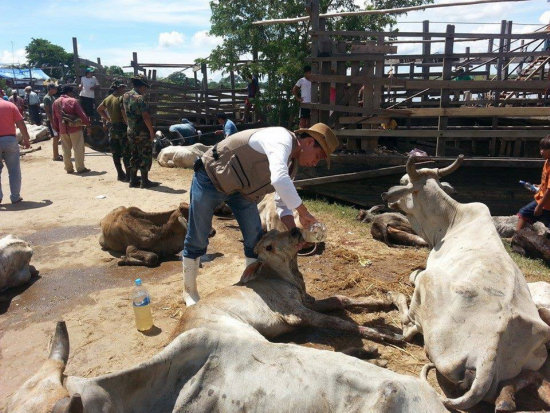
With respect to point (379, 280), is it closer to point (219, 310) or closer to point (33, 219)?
point (219, 310)

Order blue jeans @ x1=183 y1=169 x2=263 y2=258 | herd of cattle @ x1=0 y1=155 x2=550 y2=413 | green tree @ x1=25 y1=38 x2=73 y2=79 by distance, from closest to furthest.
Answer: herd of cattle @ x1=0 y1=155 x2=550 y2=413 → blue jeans @ x1=183 y1=169 x2=263 y2=258 → green tree @ x1=25 y1=38 x2=73 y2=79

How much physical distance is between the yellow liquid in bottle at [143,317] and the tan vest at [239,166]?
4.23 feet

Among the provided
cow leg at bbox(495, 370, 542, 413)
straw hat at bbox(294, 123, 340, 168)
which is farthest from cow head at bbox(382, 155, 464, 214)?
cow leg at bbox(495, 370, 542, 413)

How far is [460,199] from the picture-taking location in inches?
351

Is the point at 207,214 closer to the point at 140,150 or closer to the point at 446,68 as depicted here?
the point at 446,68

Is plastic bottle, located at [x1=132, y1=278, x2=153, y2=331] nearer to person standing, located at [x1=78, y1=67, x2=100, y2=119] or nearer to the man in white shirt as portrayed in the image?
the man in white shirt

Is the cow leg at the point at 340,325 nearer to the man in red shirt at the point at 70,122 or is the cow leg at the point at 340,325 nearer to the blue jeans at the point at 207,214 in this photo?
the blue jeans at the point at 207,214

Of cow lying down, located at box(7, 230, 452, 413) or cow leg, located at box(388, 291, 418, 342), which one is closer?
cow lying down, located at box(7, 230, 452, 413)

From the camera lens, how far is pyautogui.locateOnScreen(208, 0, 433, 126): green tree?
14438mm

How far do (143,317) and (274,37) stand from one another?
1315 cm

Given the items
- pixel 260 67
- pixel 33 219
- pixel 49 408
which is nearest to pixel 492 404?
pixel 49 408

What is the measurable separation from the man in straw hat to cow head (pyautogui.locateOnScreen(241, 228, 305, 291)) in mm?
229

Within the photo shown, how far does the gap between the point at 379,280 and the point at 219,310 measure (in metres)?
2.34

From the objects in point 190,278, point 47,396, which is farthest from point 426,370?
point 47,396
